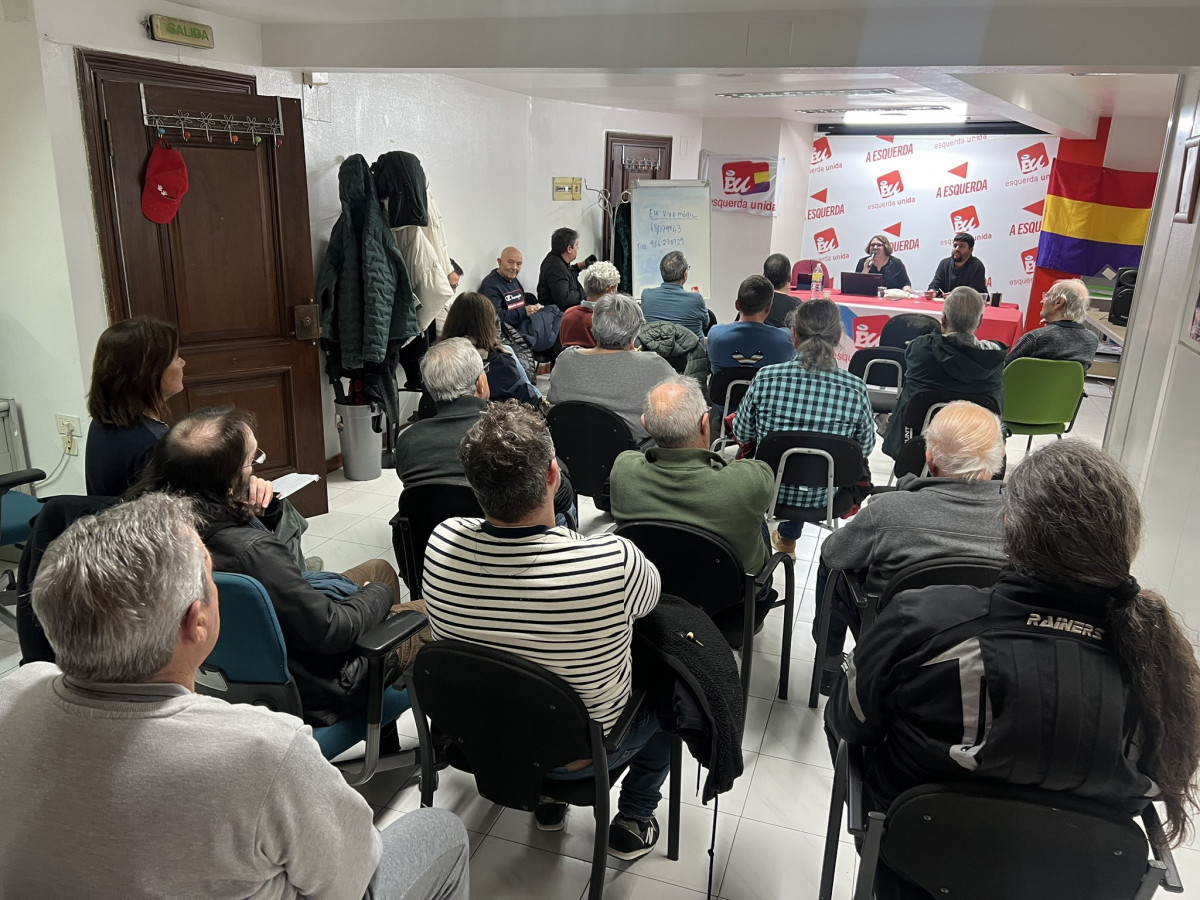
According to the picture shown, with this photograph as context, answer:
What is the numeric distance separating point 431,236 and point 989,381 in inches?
122

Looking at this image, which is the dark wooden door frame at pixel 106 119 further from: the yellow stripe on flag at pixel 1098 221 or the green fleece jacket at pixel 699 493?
the yellow stripe on flag at pixel 1098 221

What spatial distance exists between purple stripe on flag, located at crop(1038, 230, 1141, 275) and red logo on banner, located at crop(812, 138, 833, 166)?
245 cm

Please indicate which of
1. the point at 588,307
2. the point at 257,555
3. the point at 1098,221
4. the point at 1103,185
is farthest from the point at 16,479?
the point at 1103,185

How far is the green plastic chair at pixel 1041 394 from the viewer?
14.9ft

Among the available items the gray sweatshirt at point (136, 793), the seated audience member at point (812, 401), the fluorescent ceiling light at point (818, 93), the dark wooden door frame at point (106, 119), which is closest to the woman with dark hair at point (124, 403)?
the dark wooden door frame at point (106, 119)

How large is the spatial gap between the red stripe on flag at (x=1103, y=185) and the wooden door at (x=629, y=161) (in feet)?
13.2

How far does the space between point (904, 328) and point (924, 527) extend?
3.89 m

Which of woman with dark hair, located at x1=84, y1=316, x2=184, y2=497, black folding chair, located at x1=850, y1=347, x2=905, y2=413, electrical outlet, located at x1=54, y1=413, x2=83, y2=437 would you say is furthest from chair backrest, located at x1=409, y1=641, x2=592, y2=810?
black folding chair, located at x1=850, y1=347, x2=905, y2=413

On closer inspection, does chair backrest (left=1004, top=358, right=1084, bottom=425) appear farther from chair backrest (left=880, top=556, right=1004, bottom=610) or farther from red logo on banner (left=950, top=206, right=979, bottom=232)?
red logo on banner (left=950, top=206, right=979, bottom=232)

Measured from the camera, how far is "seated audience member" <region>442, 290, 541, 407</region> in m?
3.58

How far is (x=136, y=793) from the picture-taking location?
0.99 meters

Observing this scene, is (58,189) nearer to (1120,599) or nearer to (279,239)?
(279,239)

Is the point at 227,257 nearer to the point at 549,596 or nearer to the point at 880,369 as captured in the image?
the point at 549,596

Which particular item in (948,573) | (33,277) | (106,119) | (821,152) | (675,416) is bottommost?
(948,573)
